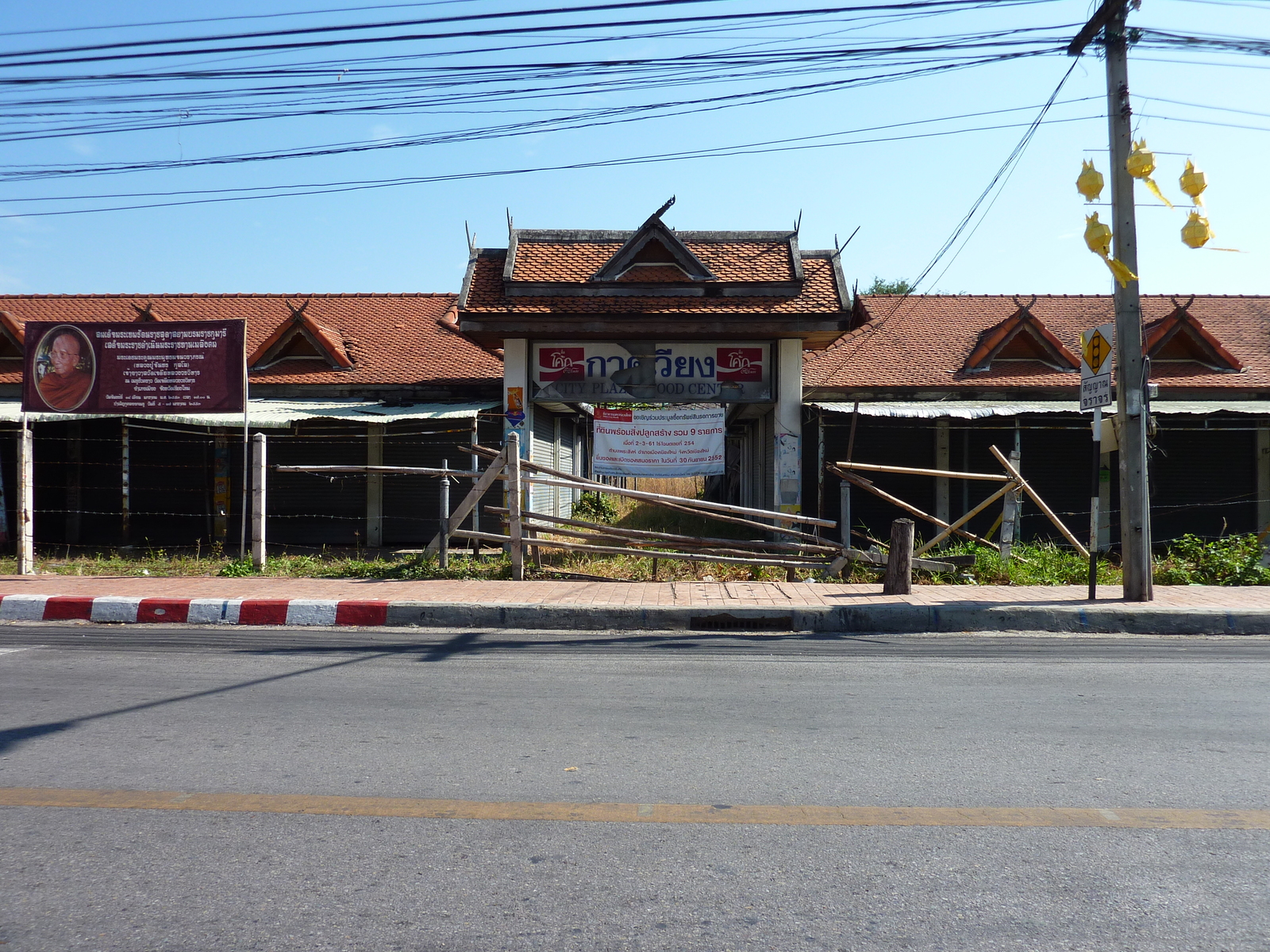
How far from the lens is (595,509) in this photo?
756 inches

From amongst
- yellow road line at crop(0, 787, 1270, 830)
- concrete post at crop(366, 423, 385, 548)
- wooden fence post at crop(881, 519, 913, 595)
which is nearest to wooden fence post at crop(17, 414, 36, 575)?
concrete post at crop(366, 423, 385, 548)

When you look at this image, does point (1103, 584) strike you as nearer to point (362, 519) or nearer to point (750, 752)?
point (750, 752)

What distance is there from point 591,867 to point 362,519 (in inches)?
539

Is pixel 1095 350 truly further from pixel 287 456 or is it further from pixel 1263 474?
pixel 287 456

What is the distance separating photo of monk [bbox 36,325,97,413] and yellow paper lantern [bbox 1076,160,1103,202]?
38.7 ft

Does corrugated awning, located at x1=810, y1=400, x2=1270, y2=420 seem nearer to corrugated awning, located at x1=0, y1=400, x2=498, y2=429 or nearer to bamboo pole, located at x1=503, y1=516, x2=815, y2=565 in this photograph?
bamboo pole, located at x1=503, y1=516, x2=815, y2=565

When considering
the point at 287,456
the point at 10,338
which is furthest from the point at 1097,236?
the point at 10,338

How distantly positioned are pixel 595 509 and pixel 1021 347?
8.79m

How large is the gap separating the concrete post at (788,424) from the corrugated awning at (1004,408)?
36 cm

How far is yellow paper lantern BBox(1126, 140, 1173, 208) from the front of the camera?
8.59m

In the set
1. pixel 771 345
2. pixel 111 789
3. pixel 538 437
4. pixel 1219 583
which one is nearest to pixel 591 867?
pixel 111 789

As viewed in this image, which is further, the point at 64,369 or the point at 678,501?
the point at 64,369

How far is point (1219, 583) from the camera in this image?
35.2ft

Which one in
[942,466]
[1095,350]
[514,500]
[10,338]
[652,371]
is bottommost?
[514,500]
